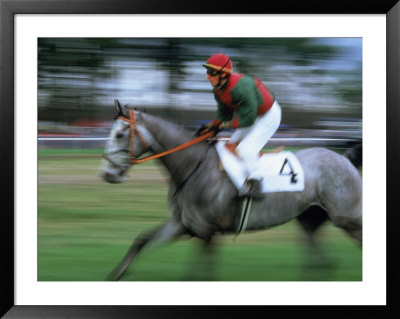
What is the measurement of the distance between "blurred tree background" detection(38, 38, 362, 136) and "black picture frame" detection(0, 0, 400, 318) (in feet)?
0.95

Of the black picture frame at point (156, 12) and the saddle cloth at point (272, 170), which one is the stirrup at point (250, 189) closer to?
the saddle cloth at point (272, 170)

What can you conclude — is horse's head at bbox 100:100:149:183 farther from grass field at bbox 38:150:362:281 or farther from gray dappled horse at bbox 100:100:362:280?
grass field at bbox 38:150:362:281

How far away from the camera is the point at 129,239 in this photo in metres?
4.02

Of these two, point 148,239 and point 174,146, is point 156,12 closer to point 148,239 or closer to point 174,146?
point 174,146

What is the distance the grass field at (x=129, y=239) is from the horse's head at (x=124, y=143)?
20 centimetres

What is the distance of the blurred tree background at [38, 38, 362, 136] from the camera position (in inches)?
151

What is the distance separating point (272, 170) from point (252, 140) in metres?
0.26

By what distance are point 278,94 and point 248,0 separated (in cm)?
Result: 81

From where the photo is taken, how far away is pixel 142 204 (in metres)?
4.22

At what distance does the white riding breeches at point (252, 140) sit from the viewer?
3.77 m

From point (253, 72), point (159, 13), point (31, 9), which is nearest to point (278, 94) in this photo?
point (253, 72)

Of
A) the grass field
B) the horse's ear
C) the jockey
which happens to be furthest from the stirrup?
the horse's ear

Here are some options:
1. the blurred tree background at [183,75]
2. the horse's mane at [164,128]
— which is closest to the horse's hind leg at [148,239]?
the horse's mane at [164,128]

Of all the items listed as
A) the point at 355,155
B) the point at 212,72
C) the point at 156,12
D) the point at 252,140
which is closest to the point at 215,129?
the point at 252,140
